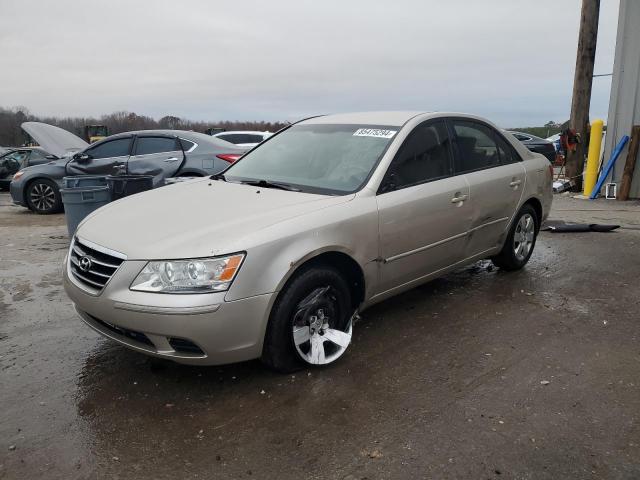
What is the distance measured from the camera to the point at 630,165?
1047cm

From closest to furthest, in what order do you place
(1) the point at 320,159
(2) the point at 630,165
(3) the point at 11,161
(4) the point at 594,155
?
(1) the point at 320,159 < (2) the point at 630,165 < (4) the point at 594,155 < (3) the point at 11,161

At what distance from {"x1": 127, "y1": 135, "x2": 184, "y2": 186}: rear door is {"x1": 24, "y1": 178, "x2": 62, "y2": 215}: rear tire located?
2.53 metres

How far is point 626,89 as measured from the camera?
10523 mm

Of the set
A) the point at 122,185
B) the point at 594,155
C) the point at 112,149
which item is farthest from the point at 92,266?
→ the point at 594,155

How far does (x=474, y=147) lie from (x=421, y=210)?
1199mm

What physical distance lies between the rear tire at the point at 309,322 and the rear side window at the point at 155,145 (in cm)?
653

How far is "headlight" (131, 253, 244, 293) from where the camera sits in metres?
2.87

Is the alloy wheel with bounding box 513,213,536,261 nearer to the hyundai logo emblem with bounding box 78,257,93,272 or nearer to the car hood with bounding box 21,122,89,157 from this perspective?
the hyundai logo emblem with bounding box 78,257,93,272

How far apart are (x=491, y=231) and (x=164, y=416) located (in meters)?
3.28

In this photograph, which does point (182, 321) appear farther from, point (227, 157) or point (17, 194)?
point (17, 194)

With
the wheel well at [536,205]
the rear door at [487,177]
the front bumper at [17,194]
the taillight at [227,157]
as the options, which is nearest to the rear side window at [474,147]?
the rear door at [487,177]

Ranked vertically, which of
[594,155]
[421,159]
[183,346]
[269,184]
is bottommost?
[183,346]

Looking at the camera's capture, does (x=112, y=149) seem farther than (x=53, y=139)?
No

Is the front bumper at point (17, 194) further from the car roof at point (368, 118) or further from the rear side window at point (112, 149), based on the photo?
the car roof at point (368, 118)
